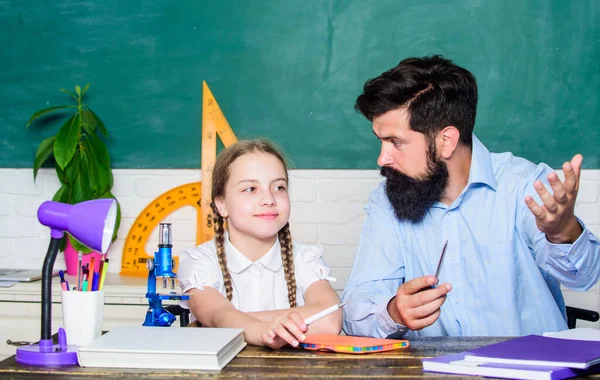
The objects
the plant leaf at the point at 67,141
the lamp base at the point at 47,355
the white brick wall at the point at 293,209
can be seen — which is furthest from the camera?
the white brick wall at the point at 293,209

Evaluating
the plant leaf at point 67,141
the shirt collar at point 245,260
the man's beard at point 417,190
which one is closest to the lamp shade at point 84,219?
the shirt collar at point 245,260

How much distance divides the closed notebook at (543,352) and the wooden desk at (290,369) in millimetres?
49

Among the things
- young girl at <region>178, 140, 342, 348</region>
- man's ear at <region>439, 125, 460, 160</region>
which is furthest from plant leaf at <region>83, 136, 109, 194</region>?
man's ear at <region>439, 125, 460, 160</region>

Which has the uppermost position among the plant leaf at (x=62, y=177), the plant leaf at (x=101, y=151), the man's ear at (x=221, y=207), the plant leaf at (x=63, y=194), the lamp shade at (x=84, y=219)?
the plant leaf at (x=101, y=151)

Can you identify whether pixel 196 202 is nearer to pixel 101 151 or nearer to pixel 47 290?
pixel 101 151

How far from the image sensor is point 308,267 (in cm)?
195

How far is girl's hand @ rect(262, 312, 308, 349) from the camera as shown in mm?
1329

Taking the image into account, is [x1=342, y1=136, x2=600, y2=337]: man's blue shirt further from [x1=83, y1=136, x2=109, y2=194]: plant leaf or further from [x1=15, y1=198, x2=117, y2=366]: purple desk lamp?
[x1=83, y1=136, x2=109, y2=194]: plant leaf

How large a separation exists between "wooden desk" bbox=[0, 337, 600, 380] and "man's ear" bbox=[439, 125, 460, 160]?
757mm

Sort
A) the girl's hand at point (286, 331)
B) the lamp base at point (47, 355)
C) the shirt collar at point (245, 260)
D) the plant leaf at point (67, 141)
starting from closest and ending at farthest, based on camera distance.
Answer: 1. the lamp base at point (47, 355)
2. the girl's hand at point (286, 331)
3. the shirt collar at point (245, 260)
4. the plant leaf at point (67, 141)

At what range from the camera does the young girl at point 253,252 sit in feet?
6.12

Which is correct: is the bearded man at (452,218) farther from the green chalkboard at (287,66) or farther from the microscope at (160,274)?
the green chalkboard at (287,66)

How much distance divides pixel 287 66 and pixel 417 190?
3.77 ft

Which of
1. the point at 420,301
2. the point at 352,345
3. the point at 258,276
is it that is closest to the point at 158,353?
the point at 352,345
